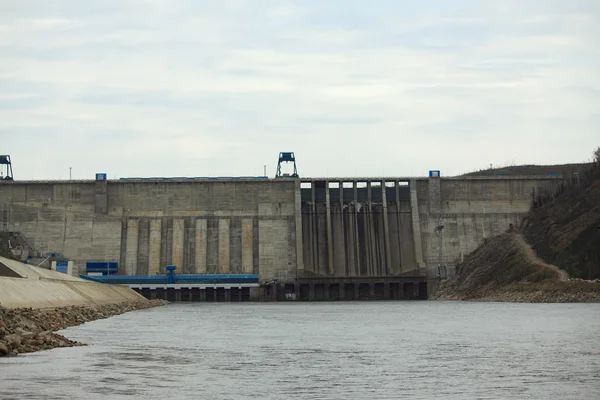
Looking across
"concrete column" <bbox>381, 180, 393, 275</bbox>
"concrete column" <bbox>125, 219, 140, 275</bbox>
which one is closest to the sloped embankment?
"concrete column" <bbox>381, 180, 393, 275</bbox>

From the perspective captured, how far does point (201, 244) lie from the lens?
121 meters

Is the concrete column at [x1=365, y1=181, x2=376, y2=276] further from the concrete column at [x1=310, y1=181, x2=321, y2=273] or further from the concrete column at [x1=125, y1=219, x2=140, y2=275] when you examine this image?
the concrete column at [x1=125, y1=219, x2=140, y2=275]

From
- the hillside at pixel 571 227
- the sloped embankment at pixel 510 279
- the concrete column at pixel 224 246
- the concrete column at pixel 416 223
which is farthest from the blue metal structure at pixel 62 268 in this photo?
the hillside at pixel 571 227

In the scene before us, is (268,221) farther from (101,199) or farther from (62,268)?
(62,268)

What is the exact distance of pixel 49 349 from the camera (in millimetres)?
32938

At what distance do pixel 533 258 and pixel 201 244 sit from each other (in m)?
44.4

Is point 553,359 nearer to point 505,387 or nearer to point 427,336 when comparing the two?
point 505,387

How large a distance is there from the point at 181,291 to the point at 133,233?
10364 mm

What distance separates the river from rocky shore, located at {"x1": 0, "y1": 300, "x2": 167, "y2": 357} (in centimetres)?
74

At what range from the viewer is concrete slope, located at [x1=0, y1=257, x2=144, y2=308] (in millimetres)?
47500

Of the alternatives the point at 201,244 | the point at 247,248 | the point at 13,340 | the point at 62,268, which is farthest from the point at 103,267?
the point at 13,340

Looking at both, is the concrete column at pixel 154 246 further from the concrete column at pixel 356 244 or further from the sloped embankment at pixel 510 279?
the sloped embankment at pixel 510 279

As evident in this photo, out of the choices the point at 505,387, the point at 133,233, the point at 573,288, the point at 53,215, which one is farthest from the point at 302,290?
the point at 505,387

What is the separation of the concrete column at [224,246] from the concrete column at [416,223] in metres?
23.9
